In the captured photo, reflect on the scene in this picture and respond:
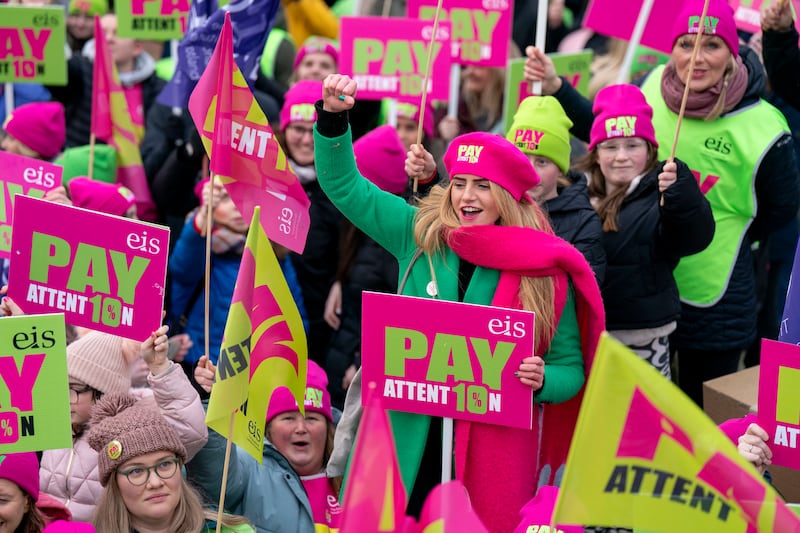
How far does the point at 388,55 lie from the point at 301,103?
2.30 feet

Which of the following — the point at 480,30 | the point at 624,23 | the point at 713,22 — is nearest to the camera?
the point at 713,22

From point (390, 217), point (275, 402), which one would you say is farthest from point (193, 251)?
point (390, 217)

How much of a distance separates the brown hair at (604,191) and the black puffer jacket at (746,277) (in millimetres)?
560

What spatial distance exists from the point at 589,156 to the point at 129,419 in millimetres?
2420

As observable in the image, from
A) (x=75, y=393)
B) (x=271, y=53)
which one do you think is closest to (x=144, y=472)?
(x=75, y=393)

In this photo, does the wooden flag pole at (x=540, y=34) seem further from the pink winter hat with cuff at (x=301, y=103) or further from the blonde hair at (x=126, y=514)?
the blonde hair at (x=126, y=514)

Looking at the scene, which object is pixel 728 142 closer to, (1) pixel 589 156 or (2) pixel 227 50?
(1) pixel 589 156

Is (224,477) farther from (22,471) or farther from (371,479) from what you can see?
(371,479)

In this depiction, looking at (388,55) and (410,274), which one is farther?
(388,55)

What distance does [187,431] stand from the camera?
4.53 metres

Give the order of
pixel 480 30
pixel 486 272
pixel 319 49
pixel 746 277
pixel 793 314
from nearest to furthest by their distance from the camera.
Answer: pixel 486 272, pixel 793 314, pixel 746 277, pixel 480 30, pixel 319 49

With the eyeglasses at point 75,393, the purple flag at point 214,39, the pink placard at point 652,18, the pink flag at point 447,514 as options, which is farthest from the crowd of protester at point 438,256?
the pink flag at point 447,514

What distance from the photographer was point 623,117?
5.62m

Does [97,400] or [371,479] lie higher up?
[371,479]
